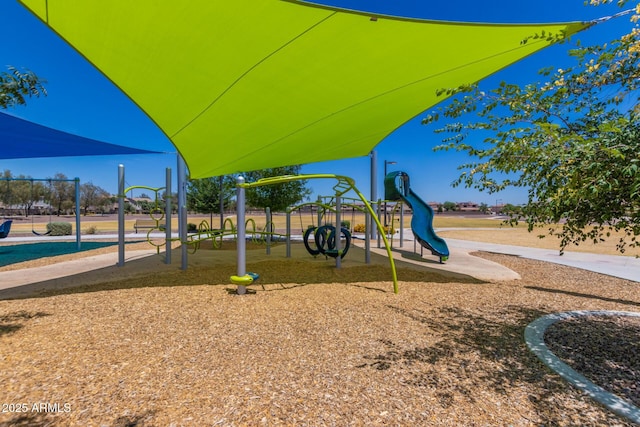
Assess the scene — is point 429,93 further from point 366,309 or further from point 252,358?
point 252,358

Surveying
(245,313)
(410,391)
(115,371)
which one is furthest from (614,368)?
(115,371)

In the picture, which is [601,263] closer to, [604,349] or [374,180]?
[604,349]

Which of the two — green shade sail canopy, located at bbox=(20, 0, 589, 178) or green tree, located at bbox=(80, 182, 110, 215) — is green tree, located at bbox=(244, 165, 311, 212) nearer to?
green shade sail canopy, located at bbox=(20, 0, 589, 178)

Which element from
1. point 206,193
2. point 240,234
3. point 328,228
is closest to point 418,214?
point 328,228

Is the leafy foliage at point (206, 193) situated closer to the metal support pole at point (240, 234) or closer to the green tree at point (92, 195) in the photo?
the metal support pole at point (240, 234)

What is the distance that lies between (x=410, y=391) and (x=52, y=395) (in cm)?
258

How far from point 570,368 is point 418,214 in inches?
265

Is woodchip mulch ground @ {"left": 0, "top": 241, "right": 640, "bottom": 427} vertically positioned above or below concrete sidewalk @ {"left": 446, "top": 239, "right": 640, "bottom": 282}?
above

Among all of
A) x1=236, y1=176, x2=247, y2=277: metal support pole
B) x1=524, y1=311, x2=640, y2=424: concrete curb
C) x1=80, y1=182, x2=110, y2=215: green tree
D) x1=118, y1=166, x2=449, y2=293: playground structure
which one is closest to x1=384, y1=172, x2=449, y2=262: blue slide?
x1=118, y1=166, x2=449, y2=293: playground structure

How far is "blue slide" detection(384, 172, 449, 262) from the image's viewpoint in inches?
329

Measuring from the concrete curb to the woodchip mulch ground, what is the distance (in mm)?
78

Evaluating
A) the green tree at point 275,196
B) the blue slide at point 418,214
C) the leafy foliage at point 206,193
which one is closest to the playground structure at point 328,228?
the blue slide at point 418,214

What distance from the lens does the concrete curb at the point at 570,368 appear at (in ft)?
6.82

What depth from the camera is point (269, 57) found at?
13.0 feet
